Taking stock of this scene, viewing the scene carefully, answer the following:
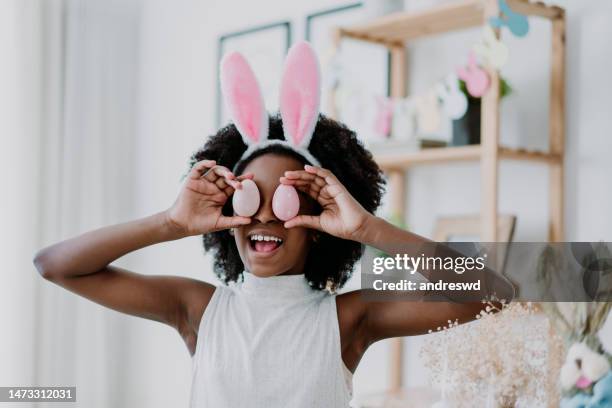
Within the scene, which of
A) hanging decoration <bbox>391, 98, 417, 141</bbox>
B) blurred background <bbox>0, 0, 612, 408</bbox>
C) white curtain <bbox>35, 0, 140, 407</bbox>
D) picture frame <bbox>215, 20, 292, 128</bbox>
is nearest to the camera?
hanging decoration <bbox>391, 98, 417, 141</bbox>

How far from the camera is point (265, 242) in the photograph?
1.02m

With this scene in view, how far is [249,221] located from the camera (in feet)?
3.25

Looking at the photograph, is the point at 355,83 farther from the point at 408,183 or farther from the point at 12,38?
the point at 12,38

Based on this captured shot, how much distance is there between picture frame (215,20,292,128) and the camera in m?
2.49

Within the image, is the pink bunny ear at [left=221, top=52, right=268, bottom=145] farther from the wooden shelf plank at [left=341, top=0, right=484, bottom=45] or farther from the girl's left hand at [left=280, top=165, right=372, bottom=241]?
the wooden shelf plank at [left=341, top=0, right=484, bottom=45]

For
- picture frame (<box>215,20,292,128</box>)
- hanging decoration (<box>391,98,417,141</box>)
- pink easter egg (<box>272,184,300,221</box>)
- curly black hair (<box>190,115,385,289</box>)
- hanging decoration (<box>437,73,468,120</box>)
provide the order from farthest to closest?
1. picture frame (<box>215,20,292,128</box>)
2. hanging decoration (<box>391,98,417,141</box>)
3. hanging decoration (<box>437,73,468,120</box>)
4. curly black hair (<box>190,115,385,289</box>)
5. pink easter egg (<box>272,184,300,221</box>)

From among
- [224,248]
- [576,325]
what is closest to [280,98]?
[224,248]

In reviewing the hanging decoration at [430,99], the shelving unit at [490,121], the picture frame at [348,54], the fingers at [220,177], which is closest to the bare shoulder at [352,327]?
the fingers at [220,177]

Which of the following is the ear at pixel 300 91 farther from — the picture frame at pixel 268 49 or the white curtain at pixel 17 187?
the white curtain at pixel 17 187

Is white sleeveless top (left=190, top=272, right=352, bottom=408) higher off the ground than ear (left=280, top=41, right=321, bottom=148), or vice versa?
ear (left=280, top=41, right=321, bottom=148)

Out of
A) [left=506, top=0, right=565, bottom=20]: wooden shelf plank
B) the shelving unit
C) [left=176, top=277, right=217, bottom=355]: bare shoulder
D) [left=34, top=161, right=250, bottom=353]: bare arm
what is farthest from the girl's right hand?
[left=506, top=0, right=565, bottom=20]: wooden shelf plank

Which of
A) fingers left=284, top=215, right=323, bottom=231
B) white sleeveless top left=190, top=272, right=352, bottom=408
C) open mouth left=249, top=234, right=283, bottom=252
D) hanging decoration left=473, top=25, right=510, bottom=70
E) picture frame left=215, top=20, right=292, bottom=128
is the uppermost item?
picture frame left=215, top=20, right=292, bottom=128

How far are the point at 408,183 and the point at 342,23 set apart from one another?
537 millimetres

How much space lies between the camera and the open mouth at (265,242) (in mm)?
1012
